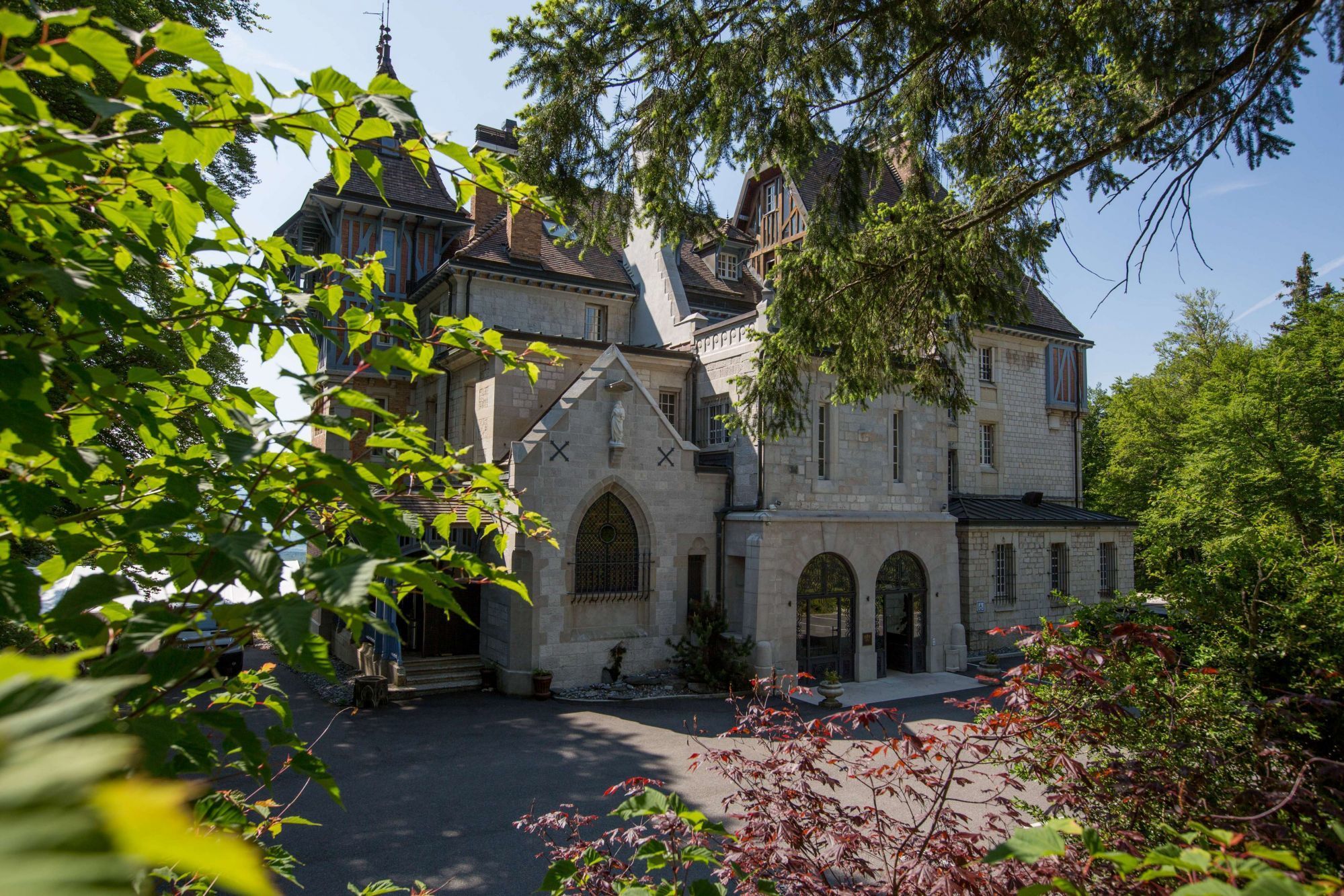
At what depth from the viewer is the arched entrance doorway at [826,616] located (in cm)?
1858

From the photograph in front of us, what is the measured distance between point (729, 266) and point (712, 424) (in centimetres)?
848

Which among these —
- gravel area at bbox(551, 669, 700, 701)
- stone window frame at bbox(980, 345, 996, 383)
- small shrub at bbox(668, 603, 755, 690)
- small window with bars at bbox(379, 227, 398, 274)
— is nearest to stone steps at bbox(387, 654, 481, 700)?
gravel area at bbox(551, 669, 700, 701)

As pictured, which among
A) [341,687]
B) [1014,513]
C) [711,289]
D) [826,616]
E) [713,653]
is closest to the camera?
[341,687]

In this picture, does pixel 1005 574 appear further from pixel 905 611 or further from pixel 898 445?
pixel 898 445

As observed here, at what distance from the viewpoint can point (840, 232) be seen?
26.6ft

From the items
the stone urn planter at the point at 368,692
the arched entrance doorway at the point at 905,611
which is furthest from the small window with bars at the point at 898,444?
the stone urn planter at the point at 368,692

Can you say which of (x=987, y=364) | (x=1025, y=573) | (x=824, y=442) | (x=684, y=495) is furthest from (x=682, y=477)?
(x=987, y=364)

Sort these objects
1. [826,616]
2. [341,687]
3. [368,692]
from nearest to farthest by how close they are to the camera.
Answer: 1. [341,687]
2. [368,692]
3. [826,616]

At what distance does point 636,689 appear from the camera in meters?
16.9

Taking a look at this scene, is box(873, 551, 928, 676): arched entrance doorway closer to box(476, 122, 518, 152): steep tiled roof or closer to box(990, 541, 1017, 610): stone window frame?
box(990, 541, 1017, 610): stone window frame

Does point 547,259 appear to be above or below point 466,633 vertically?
above

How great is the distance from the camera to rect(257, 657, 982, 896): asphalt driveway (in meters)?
8.56

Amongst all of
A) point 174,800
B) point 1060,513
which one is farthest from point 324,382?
point 1060,513

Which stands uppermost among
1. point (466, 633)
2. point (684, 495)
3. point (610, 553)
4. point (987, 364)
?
point (987, 364)
